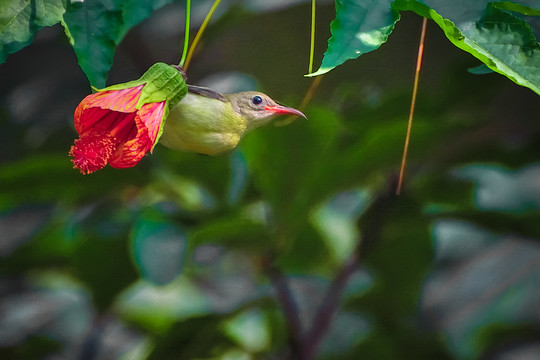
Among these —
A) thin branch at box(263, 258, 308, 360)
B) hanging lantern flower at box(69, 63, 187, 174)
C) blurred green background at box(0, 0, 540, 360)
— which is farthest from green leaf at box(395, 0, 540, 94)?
thin branch at box(263, 258, 308, 360)

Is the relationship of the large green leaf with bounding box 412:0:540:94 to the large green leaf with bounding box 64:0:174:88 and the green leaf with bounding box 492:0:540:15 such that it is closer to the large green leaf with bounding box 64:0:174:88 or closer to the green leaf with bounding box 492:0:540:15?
the green leaf with bounding box 492:0:540:15

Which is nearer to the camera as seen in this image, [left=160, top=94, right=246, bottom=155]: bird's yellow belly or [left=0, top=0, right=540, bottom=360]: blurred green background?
[left=160, top=94, right=246, bottom=155]: bird's yellow belly

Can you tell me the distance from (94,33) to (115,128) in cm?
6

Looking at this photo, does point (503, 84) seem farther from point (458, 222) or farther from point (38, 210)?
point (38, 210)

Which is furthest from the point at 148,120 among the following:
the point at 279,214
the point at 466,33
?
the point at 279,214

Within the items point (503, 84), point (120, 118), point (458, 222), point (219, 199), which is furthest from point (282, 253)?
point (120, 118)

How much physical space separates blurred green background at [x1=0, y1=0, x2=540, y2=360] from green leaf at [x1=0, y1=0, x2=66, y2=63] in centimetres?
36

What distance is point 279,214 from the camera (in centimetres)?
60

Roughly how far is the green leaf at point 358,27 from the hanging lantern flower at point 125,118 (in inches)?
2.6

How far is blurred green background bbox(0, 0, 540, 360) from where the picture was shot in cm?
60

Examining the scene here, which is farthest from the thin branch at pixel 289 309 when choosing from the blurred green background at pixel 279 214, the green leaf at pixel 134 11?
the green leaf at pixel 134 11

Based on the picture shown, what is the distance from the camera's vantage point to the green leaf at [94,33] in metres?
0.24

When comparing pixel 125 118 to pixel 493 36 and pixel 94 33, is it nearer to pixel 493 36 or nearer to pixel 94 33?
pixel 94 33

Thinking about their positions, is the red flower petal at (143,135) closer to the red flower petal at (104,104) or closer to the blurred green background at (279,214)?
the red flower petal at (104,104)
